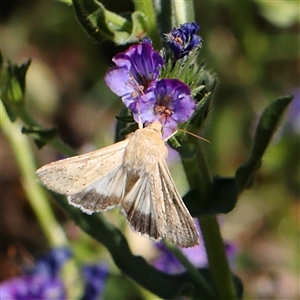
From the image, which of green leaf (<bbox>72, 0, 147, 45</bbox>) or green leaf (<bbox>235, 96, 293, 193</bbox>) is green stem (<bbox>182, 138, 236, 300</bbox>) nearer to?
green leaf (<bbox>235, 96, 293, 193</bbox>)

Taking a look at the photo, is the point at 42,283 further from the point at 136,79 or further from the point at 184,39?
the point at 184,39

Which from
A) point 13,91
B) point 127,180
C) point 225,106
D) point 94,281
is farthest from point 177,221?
point 225,106

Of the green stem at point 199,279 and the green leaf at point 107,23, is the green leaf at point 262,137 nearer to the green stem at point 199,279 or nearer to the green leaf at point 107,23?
the green stem at point 199,279

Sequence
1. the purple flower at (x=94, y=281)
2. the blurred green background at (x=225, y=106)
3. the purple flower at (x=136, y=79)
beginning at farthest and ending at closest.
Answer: the blurred green background at (x=225, y=106)
the purple flower at (x=94, y=281)
the purple flower at (x=136, y=79)

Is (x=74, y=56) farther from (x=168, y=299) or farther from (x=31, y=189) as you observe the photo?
(x=168, y=299)

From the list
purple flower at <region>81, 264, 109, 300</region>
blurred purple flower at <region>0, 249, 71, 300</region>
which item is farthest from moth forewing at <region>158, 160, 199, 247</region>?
blurred purple flower at <region>0, 249, 71, 300</region>

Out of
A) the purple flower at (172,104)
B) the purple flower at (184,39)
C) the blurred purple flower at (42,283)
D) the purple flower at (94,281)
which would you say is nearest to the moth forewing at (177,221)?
the purple flower at (172,104)

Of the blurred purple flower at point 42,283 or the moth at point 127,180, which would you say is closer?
the moth at point 127,180
